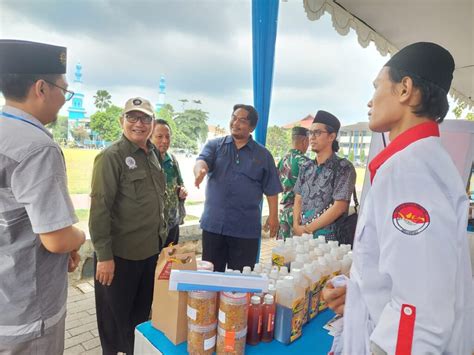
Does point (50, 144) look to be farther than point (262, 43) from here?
No

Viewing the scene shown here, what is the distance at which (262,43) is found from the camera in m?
2.64

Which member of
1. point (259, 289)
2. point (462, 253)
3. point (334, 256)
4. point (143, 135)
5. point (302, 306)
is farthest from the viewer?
point (143, 135)

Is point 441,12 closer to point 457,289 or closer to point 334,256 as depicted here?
point 334,256

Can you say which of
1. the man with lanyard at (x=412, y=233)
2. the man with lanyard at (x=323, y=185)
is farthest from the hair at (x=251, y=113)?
the man with lanyard at (x=412, y=233)

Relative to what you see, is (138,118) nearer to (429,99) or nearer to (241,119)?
(241,119)

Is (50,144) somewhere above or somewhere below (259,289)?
above

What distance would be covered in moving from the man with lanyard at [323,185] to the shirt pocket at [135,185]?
119cm

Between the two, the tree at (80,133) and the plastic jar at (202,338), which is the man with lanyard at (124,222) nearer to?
the plastic jar at (202,338)

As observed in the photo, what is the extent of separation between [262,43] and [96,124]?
1686 millimetres

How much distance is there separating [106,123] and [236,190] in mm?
1356

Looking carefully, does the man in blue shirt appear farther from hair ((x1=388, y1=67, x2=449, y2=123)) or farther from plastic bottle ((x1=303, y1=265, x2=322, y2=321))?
hair ((x1=388, y1=67, x2=449, y2=123))

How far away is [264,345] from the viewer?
3.33 ft


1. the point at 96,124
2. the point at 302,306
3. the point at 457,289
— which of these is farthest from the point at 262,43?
the point at 457,289

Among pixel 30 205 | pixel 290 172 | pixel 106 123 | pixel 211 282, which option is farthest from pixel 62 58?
pixel 290 172
